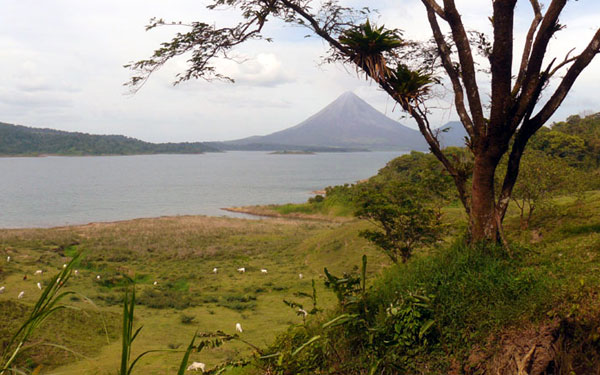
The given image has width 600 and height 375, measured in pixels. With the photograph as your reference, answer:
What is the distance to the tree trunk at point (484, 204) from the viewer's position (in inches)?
201

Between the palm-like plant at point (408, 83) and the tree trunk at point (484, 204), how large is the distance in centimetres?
124

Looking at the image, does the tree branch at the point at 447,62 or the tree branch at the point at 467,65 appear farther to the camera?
the tree branch at the point at 447,62

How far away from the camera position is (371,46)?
5.61 metres

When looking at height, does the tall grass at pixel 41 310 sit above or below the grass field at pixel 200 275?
above

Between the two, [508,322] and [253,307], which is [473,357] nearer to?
[508,322]

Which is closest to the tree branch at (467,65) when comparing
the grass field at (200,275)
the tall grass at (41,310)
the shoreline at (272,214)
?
the grass field at (200,275)

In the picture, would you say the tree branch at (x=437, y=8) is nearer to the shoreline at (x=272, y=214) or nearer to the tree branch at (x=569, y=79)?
the tree branch at (x=569, y=79)

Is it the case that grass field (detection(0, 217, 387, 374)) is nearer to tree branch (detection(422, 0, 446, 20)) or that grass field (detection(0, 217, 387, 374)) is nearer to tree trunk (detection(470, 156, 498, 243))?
tree trunk (detection(470, 156, 498, 243))

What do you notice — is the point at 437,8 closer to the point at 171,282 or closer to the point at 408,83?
the point at 408,83

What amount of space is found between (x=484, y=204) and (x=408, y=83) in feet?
6.23

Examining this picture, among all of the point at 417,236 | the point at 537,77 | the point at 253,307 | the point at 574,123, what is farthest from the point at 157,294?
the point at 574,123

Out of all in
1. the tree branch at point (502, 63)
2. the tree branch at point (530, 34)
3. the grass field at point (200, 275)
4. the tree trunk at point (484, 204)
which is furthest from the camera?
the grass field at point (200, 275)

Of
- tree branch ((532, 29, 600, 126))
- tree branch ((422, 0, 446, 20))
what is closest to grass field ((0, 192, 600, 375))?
tree branch ((532, 29, 600, 126))

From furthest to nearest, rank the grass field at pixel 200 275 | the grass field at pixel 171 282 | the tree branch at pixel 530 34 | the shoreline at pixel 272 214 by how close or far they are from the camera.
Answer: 1. the shoreline at pixel 272 214
2. the grass field at pixel 171 282
3. the grass field at pixel 200 275
4. the tree branch at pixel 530 34
